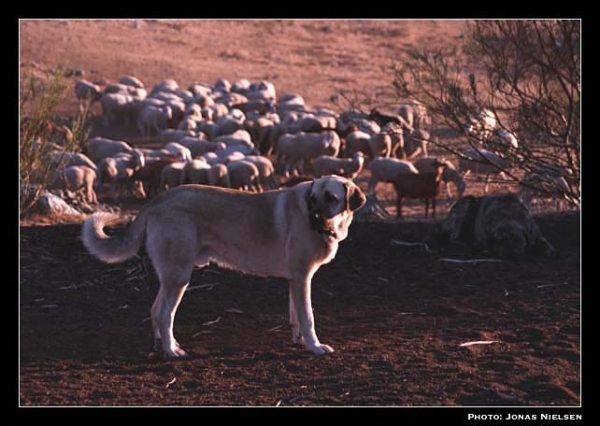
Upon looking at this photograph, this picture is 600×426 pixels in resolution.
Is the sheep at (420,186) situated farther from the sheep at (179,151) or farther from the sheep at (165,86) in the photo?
the sheep at (165,86)

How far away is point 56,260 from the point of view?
11555 millimetres

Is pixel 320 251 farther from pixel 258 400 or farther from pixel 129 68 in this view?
pixel 129 68

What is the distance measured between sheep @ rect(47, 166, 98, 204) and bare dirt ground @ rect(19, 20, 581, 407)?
3.80 metres

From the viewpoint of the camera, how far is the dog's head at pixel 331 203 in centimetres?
823

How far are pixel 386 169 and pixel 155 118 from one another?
904 cm

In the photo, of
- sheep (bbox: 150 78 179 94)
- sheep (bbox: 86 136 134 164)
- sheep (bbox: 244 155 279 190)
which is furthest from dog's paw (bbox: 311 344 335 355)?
sheep (bbox: 150 78 179 94)

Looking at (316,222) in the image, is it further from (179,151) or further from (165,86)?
(165,86)

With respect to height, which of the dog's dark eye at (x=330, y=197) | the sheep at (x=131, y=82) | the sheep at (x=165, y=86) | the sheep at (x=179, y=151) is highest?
the sheep at (x=131, y=82)

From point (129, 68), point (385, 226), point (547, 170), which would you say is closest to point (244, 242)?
point (385, 226)

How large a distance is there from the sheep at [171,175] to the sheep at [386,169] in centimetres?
375

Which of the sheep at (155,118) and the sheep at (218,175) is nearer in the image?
the sheep at (218,175)

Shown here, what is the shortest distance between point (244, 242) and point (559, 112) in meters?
5.00

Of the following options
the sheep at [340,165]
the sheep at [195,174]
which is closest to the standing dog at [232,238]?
the sheep at [195,174]

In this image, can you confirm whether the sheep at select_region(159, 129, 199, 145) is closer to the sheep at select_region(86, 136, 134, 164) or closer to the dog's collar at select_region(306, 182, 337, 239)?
the sheep at select_region(86, 136, 134, 164)
